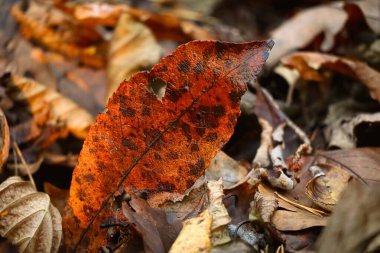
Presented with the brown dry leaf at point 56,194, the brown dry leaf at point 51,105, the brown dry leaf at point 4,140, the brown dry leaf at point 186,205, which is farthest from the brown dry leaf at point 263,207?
the brown dry leaf at point 51,105

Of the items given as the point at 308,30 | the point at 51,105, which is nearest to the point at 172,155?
the point at 51,105

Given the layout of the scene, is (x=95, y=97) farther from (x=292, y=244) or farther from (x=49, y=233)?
(x=292, y=244)

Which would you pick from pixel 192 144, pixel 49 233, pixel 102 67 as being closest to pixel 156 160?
pixel 192 144

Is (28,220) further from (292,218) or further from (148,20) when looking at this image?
(148,20)

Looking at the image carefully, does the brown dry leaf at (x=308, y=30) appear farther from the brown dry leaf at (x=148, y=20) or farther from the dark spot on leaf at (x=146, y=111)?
the dark spot on leaf at (x=146, y=111)

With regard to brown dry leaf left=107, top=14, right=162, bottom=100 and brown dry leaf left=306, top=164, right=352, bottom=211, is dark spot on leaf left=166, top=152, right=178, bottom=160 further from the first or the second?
brown dry leaf left=107, top=14, right=162, bottom=100
